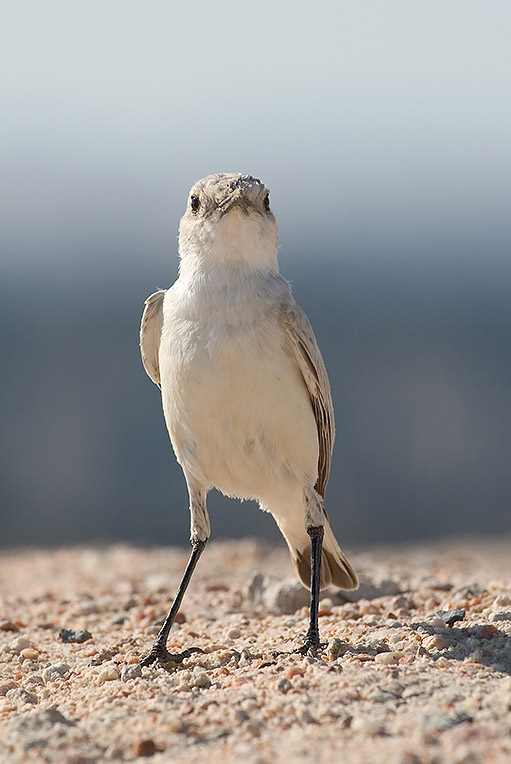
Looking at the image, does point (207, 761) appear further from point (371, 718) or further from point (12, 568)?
point (12, 568)

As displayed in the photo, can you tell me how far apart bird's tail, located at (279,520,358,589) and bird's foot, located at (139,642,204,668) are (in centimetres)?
159

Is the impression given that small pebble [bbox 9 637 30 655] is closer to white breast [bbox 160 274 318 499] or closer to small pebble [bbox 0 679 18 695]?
small pebble [bbox 0 679 18 695]

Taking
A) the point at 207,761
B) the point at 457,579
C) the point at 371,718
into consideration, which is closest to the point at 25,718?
the point at 207,761

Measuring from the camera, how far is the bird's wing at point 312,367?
799cm

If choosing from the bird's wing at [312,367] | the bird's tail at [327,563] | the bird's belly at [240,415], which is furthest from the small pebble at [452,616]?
the bird's wing at [312,367]

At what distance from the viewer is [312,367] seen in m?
8.12

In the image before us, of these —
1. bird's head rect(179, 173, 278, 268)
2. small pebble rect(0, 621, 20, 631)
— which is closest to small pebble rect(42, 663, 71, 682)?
small pebble rect(0, 621, 20, 631)

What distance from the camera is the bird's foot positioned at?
309 inches

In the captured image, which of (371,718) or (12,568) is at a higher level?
(12,568)

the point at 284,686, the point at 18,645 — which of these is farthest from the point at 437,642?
the point at 18,645

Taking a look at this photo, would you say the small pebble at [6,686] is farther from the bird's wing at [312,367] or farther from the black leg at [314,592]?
the bird's wing at [312,367]

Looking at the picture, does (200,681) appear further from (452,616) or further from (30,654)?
(452,616)

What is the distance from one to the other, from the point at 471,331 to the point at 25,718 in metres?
54.7

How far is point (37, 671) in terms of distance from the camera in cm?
814
